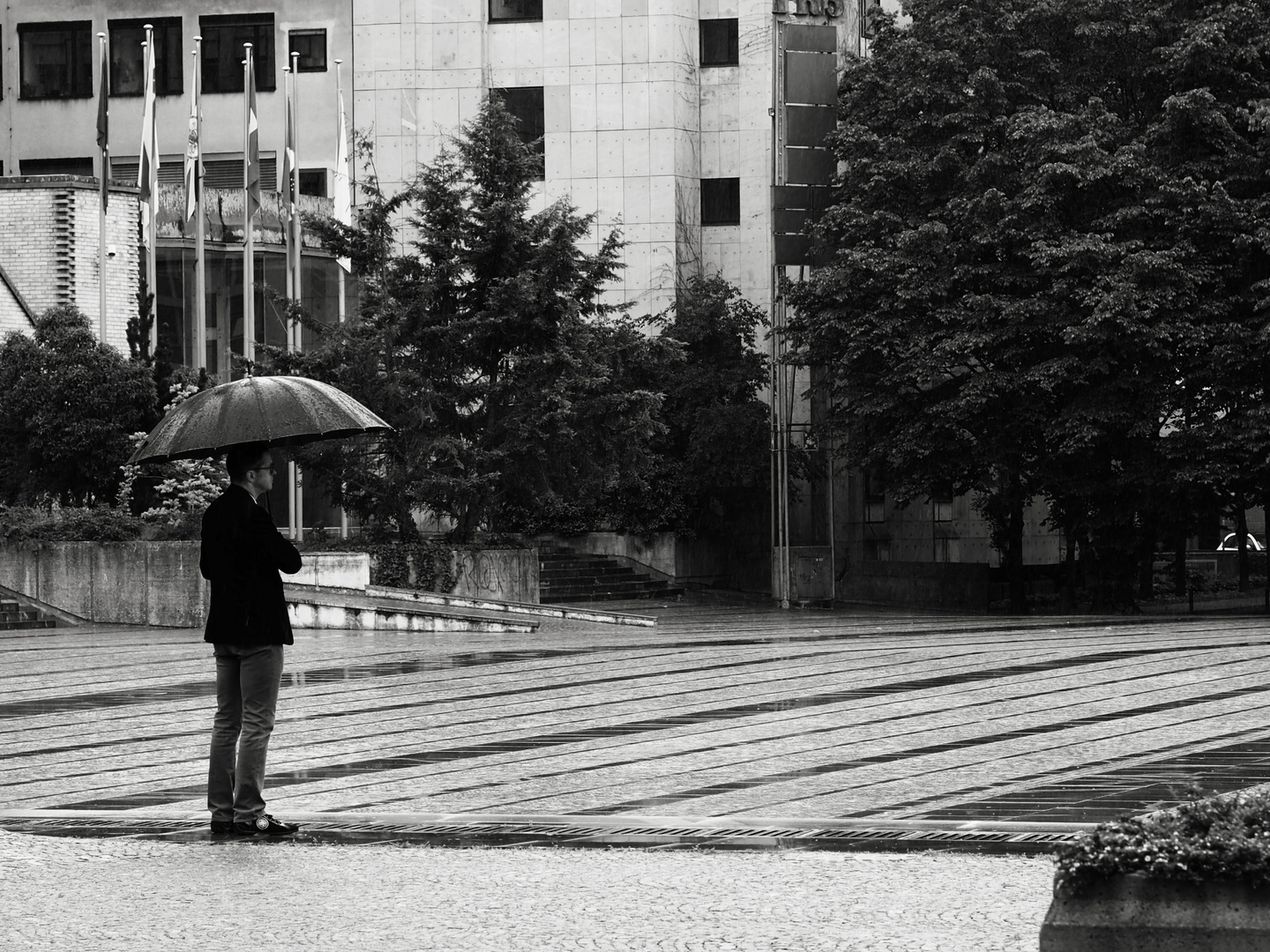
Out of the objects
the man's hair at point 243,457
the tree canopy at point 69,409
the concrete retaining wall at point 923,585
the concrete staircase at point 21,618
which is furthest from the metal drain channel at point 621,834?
the concrete retaining wall at point 923,585

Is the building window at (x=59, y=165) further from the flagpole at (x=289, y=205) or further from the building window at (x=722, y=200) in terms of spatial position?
the building window at (x=722, y=200)

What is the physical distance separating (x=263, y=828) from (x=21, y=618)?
59.9 ft

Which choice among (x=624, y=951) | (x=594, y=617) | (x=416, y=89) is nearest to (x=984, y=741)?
(x=624, y=951)

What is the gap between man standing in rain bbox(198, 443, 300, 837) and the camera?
8.41 metres

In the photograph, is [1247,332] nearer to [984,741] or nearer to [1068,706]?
[1068,706]

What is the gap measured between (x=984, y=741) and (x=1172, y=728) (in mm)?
1325

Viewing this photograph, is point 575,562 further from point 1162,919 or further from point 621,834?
point 1162,919

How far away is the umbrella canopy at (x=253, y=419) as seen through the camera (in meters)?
8.72

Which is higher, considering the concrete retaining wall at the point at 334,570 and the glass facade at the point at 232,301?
the glass facade at the point at 232,301

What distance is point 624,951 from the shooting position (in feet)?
18.4

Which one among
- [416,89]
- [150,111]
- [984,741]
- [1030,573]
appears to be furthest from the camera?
[416,89]

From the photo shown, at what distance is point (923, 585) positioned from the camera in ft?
131

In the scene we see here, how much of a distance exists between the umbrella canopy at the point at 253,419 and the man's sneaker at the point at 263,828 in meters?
→ 1.80

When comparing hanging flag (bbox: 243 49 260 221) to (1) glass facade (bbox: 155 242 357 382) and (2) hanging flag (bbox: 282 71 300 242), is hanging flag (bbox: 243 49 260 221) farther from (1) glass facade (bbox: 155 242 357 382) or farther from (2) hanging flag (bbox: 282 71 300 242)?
(1) glass facade (bbox: 155 242 357 382)
